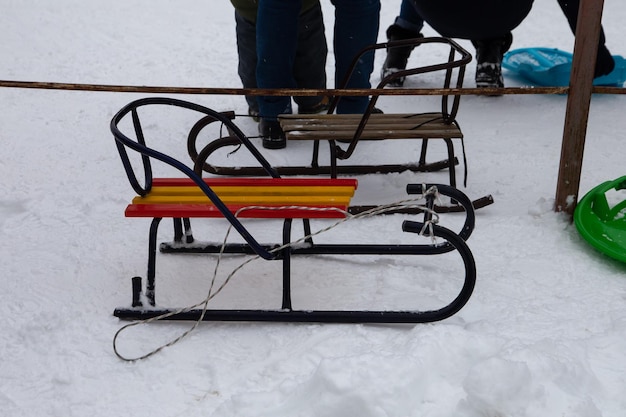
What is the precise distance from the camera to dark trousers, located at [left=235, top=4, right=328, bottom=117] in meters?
4.32

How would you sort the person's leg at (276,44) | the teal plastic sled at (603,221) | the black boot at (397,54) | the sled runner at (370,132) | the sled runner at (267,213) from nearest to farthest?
the sled runner at (267,213) < the teal plastic sled at (603,221) < the sled runner at (370,132) < the person's leg at (276,44) < the black boot at (397,54)

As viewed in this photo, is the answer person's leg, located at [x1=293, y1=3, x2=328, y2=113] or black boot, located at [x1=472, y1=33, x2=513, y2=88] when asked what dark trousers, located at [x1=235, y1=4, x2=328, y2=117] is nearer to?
person's leg, located at [x1=293, y1=3, x2=328, y2=113]

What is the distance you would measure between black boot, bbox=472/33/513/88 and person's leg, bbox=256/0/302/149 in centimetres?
127

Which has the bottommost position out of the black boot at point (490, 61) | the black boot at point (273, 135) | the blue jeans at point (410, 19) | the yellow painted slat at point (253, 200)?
the black boot at point (273, 135)

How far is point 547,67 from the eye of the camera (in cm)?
509

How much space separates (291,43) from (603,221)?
1.65 metres

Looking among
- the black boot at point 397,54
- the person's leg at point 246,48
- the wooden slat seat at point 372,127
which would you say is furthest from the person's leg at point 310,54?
the wooden slat seat at point 372,127

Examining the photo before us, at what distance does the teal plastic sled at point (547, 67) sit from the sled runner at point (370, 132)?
4.58 feet

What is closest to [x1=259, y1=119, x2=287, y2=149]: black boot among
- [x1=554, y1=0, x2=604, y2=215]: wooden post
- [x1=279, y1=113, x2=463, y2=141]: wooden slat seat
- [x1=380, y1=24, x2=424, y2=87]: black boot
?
[x1=279, y1=113, x2=463, y2=141]: wooden slat seat

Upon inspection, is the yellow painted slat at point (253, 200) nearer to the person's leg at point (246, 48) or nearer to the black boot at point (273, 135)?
the black boot at point (273, 135)

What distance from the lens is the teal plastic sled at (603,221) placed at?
3004 millimetres

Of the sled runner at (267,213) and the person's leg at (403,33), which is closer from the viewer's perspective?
the sled runner at (267,213)

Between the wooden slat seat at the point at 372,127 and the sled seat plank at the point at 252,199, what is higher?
the wooden slat seat at the point at 372,127

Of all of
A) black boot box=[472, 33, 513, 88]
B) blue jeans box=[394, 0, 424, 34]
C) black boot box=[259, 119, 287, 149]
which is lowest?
black boot box=[259, 119, 287, 149]
